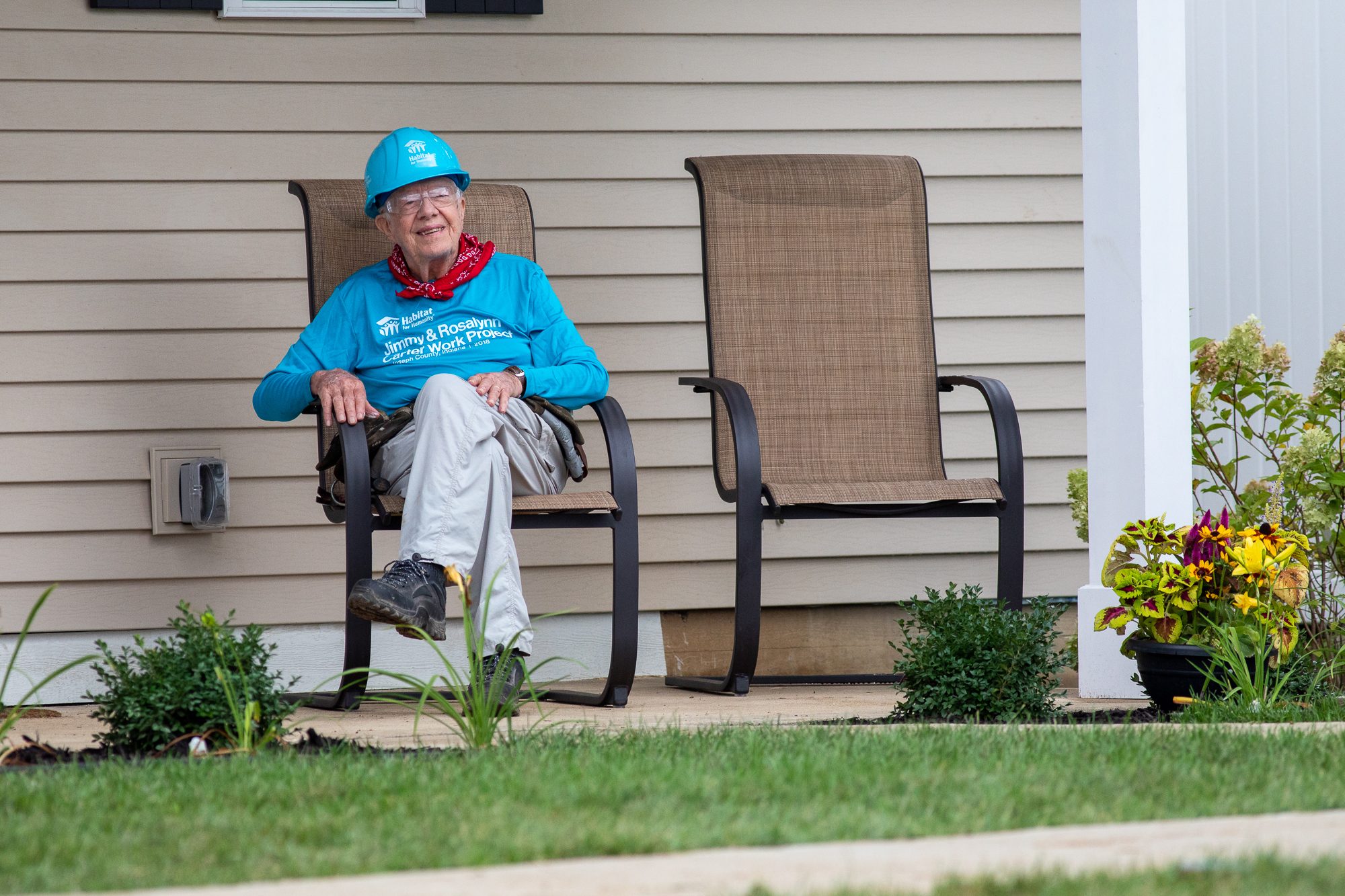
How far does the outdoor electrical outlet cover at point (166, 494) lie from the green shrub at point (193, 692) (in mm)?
1489

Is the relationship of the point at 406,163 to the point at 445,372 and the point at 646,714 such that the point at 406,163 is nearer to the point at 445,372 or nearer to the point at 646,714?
the point at 445,372

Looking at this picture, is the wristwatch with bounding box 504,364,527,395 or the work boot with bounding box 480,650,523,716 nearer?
the work boot with bounding box 480,650,523,716

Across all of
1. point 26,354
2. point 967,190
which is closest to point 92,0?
point 26,354

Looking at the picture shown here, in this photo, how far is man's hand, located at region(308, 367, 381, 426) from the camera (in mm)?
2857

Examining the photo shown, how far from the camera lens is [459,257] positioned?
3.23m

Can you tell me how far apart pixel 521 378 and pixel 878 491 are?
0.77 meters

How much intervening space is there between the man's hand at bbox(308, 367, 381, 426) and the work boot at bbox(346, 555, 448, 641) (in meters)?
0.36

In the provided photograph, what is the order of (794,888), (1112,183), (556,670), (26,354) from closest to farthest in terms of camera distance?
(794,888) → (1112,183) → (26,354) → (556,670)

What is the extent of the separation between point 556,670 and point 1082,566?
4.52 feet

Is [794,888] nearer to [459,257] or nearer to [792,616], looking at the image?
[459,257]

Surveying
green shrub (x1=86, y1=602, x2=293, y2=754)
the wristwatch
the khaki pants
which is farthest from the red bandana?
green shrub (x1=86, y1=602, x2=293, y2=754)

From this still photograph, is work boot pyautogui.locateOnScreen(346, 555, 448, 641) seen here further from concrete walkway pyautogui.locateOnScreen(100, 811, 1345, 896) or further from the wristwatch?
concrete walkway pyautogui.locateOnScreen(100, 811, 1345, 896)

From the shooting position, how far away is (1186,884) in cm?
123

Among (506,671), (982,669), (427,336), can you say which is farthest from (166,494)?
(982,669)
